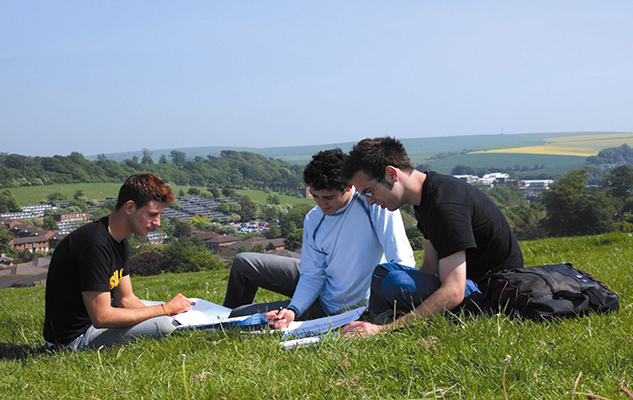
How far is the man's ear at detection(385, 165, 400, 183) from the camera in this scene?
147 inches

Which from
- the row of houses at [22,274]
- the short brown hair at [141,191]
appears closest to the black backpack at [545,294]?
the short brown hair at [141,191]

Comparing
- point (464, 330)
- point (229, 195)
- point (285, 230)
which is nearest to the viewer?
point (464, 330)

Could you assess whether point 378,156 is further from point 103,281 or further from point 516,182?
point 516,182

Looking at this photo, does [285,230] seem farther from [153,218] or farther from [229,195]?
[153,218]

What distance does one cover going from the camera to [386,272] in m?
4.02

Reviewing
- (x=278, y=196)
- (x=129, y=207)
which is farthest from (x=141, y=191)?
(x=278, y=196)

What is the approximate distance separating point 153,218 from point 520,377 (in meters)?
3.21

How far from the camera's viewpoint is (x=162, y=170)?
149750 millimetres

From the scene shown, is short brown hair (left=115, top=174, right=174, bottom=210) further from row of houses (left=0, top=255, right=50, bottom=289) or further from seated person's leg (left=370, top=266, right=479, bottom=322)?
row of houses (left=0, top=255, right=50, bottom=289)

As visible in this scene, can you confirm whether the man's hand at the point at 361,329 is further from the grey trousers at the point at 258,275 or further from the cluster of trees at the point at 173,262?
the cluster of trees at the point at 173,262

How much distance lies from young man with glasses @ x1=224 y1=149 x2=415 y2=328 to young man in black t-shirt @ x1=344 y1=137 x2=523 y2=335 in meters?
0.59

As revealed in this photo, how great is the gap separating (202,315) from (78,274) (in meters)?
1.08

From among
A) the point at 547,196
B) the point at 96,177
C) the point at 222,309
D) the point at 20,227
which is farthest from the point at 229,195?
the point at 222,309

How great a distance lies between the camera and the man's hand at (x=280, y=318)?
417 centimetres
